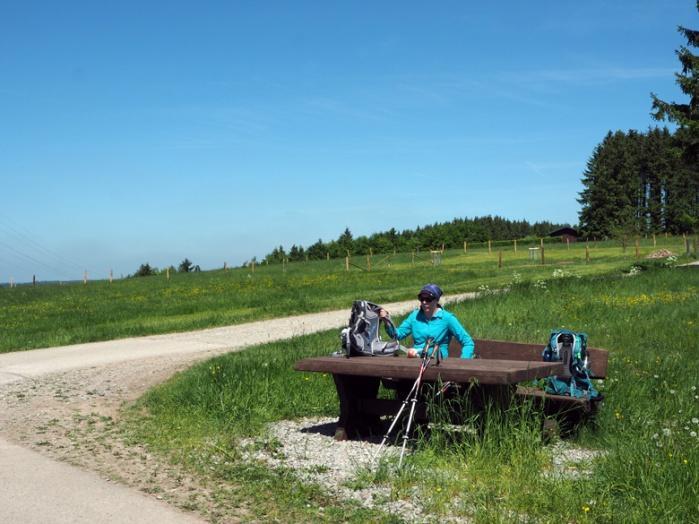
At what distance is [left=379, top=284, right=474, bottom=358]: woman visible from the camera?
7.47 m

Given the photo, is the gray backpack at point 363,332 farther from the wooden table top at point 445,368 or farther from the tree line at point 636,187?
the tree line at point 636,187

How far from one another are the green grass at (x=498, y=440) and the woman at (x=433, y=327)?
0.97m

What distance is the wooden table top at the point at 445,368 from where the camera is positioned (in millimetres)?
5949

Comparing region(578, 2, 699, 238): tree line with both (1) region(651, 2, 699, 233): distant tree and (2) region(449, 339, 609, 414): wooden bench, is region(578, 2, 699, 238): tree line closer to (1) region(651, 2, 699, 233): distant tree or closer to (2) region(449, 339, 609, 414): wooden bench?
(1) region(651, 2, 699, 233): distant tree

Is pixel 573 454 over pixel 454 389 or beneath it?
beneath

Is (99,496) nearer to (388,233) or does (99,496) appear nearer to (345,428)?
(345,428)

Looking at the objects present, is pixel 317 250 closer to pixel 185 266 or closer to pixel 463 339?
pixel 185 266

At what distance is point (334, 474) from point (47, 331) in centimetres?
1547

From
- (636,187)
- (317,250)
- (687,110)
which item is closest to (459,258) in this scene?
(687,110)

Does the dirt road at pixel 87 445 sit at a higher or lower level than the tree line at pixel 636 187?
lower

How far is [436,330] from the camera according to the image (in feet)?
24.9

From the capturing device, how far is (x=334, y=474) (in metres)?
6.12

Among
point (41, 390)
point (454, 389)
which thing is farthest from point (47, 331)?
point (454, 389)

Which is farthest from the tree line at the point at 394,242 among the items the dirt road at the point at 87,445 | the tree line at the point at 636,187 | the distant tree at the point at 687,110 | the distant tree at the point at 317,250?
the dirt road at the point at 87,445
